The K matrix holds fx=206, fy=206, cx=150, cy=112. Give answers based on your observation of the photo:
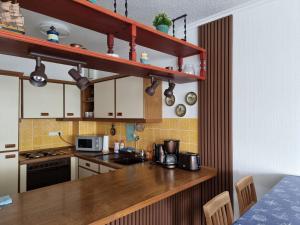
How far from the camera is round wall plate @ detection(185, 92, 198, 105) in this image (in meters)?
2.23

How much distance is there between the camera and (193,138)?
7.33 ft

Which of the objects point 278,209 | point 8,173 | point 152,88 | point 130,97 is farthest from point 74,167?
point 278,209

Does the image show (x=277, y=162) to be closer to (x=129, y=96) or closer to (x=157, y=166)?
(x=157, y=166)

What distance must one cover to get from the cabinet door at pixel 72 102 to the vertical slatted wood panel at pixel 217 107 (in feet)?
6.67

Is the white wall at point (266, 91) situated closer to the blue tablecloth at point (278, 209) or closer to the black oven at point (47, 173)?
the blue tablecloth at point (278, 209)

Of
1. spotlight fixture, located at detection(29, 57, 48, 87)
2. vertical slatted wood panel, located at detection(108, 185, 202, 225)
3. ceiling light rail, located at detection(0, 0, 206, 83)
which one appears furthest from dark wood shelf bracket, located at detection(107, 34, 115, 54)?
vertical slatted wood panel, located at detection(108, 185, 202, 225)

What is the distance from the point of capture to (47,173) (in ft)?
9.03

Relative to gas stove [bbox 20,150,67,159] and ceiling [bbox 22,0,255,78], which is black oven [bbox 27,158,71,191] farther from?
ceiling [bbox 22,0,255,78]

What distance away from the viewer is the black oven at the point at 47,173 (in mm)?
2609

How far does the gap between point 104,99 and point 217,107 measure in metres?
1.64

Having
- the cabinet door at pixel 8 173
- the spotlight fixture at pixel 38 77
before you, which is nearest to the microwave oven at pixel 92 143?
the cabinet door at pixel 8 173

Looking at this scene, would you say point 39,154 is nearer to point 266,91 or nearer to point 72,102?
point 72,102

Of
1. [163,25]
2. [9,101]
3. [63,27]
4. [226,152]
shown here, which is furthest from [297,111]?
[9,101]

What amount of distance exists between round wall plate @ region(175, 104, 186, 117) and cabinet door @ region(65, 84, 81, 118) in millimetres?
1728
